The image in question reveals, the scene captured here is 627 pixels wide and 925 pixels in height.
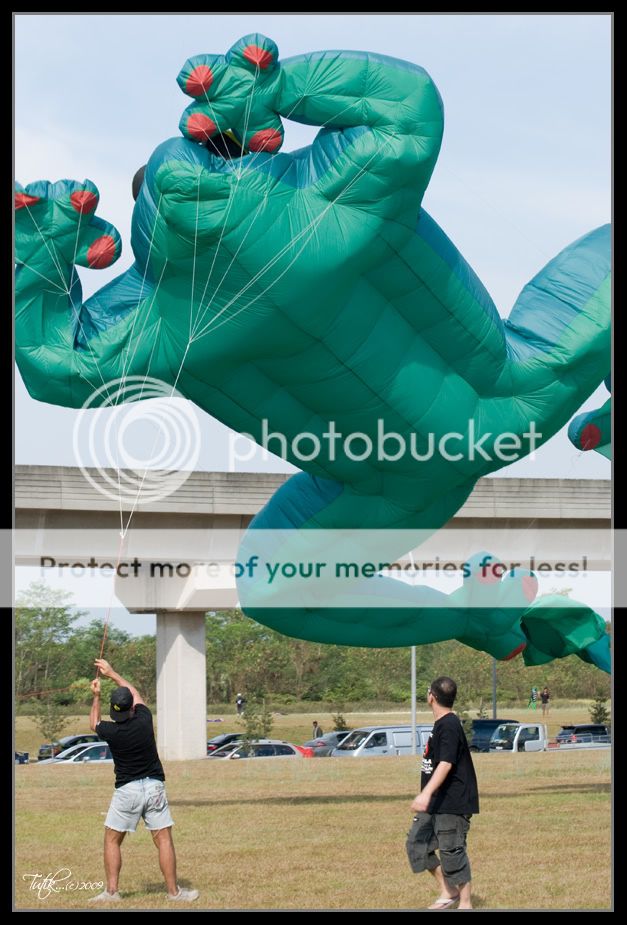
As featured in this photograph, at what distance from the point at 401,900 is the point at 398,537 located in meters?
3.10

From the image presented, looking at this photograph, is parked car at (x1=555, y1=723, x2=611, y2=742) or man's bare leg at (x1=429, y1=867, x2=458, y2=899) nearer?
man's bare leg at (x1=429, y1=867, x2=458, y2=899)

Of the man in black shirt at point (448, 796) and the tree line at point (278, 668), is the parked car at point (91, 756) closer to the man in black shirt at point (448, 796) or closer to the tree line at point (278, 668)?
the tree line at point (278, 668)

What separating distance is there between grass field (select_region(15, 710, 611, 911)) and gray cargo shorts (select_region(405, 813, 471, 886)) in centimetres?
52

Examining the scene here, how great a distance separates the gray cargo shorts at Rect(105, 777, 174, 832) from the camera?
6.74m

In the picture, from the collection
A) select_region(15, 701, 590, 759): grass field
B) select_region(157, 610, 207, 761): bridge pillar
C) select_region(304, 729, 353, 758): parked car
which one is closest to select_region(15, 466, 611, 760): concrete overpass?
select_region(157, 610, 207, 761): bridge pillar

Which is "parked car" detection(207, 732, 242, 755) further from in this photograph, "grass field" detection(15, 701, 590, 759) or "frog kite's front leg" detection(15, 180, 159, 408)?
"frog kite's front leg" detection(15, 180, 159, 408)

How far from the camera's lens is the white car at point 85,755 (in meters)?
22.2

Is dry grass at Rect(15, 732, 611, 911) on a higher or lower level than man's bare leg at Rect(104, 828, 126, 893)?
lower

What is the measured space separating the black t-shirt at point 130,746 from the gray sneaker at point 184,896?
694mm

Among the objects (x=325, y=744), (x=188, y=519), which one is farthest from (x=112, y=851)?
(x=325, y=744)

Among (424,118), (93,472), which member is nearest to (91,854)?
(424,118)

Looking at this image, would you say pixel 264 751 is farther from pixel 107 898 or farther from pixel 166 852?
pixel 166 852

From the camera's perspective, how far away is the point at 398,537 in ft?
31.0
